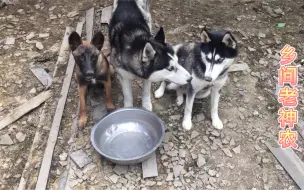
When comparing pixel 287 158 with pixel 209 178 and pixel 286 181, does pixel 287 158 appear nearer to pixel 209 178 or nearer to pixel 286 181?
pixel 286 181

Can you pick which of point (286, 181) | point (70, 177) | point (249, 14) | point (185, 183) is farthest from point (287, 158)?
point (249, 14)

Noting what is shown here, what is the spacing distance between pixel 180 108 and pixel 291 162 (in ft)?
5.10

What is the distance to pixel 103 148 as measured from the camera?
441 cm

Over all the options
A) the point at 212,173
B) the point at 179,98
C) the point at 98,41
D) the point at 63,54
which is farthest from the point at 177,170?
the point at 63,54

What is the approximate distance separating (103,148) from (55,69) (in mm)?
1850

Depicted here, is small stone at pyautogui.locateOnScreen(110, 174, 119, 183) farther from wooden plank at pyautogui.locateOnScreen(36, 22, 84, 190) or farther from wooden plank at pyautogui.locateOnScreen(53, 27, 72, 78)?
wooden plank at pyautogui.locateOnScreen(53, 27, 72, 78)

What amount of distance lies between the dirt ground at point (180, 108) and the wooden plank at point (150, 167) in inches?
2.7

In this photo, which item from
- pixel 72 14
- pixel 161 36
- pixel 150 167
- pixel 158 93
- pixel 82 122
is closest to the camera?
pixel 161 36

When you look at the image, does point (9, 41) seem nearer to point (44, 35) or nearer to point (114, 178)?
point (44, 35)

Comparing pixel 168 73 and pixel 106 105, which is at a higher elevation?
pixel 168 73

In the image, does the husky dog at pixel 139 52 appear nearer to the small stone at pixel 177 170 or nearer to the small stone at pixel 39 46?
the small stone at pixel 177 170

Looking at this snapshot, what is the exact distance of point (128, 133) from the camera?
4617mm

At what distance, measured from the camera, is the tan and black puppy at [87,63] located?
4224 mm

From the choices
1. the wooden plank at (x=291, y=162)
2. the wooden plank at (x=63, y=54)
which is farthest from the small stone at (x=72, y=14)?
the wooden plank at (x=291, y=162)
